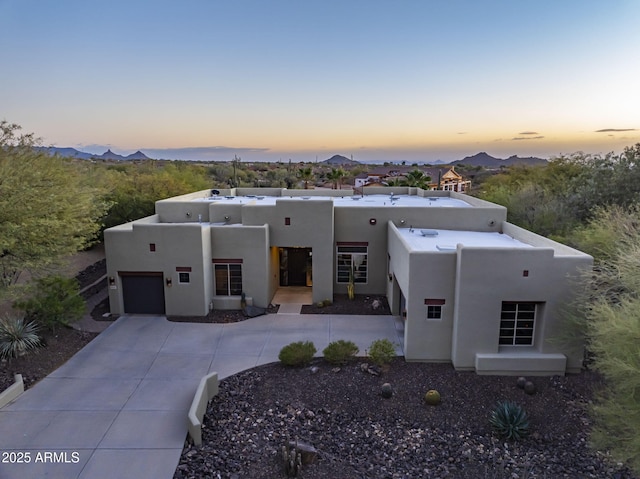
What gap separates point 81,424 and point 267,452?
13.9 feet

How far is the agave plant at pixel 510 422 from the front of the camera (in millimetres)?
8672

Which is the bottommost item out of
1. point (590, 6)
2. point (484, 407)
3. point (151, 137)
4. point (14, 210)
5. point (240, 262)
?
point (484, 407)

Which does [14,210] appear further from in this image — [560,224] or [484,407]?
[560,224]

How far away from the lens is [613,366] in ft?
21.4

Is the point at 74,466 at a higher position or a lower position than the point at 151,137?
lower

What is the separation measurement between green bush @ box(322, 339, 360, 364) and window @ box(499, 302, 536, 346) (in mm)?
4437

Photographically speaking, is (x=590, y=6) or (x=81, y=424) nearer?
(x=81, y=424)

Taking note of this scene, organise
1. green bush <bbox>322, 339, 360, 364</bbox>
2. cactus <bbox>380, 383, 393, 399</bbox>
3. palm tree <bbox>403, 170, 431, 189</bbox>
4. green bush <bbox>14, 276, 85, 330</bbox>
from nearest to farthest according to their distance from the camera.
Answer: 1. cactus <bbox>380, 383, 393, 399</bbox>
2. green bush <bbox>322, 339, 360, 364</bbox>
3. green bush <bbox>14, 276, 85, 330</bbox>
4. palm tree <bbox>403, 170, 431, 189</bbox>

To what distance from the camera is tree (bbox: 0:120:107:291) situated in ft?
34.6

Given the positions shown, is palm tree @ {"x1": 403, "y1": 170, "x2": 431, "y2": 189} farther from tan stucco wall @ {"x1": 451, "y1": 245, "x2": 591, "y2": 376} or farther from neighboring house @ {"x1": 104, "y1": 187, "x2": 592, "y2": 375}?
tan stucco wall @ {"x1": 451, "y1": 245, "x2": 591, "y2": 376}

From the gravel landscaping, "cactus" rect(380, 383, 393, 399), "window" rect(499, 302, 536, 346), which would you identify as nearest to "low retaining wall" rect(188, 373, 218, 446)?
the gravel landscaping

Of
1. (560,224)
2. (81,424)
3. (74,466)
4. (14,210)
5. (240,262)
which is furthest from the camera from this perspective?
(560,224)

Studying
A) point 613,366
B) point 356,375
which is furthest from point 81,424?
point 613,366

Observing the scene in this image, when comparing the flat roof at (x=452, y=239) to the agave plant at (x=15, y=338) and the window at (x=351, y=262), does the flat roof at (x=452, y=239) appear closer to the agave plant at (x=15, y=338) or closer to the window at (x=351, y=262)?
the window at (x=351, y=262)
